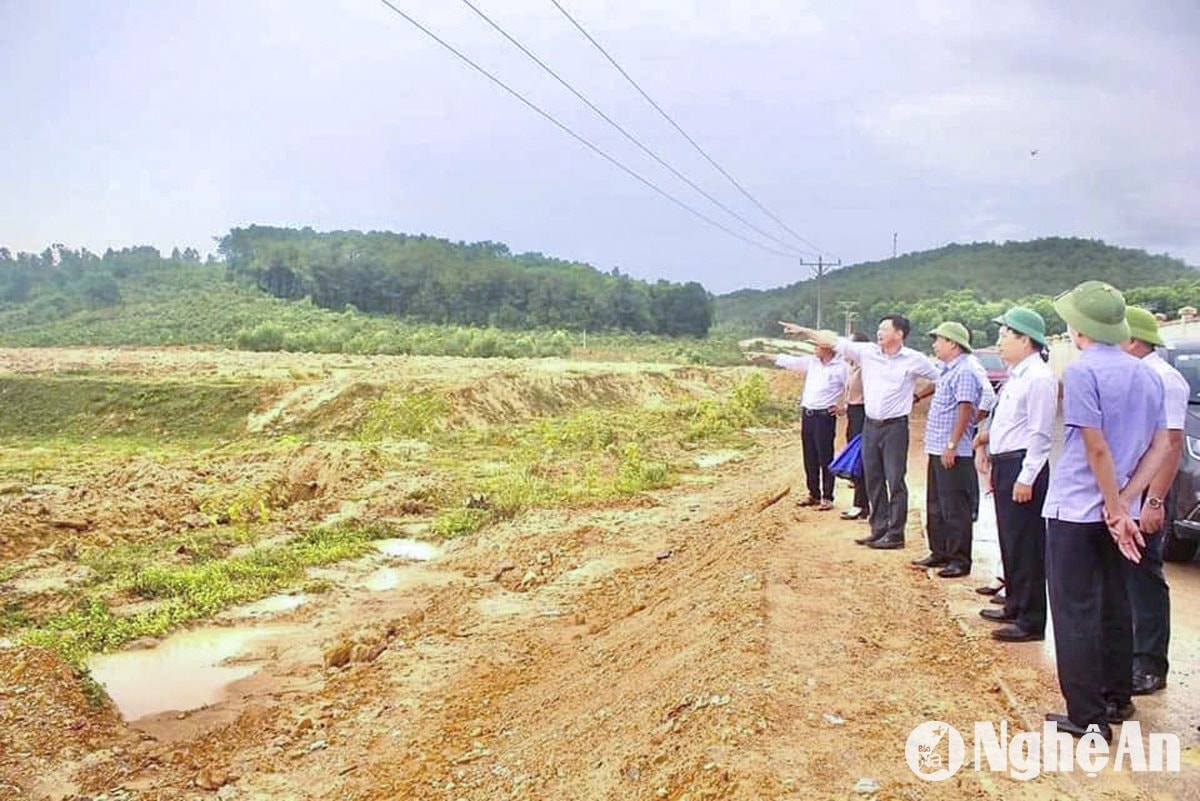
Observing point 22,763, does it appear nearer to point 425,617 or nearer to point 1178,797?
point 425,617

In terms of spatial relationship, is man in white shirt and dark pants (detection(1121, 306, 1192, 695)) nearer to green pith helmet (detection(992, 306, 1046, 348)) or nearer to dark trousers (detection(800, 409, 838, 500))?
green pith helmet (detection(992, 306, 1046, 348))

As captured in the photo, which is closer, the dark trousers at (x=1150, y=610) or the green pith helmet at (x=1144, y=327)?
the dark trousers at (x=1150, y=610)

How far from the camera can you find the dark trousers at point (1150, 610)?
4207mm

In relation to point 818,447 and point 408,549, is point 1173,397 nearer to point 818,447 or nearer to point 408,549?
point 818,447

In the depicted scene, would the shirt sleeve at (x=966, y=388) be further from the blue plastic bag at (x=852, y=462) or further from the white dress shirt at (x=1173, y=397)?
the blue plastic bag at (x=852, y=462)

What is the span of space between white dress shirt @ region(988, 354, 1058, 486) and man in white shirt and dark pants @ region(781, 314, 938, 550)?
159 cm

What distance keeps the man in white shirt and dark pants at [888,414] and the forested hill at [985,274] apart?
52508 mm

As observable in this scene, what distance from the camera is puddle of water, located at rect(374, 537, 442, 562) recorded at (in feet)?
35.3

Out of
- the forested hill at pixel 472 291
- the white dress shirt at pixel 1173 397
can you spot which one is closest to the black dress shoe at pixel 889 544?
the white dress shirt at pixel 1173 397

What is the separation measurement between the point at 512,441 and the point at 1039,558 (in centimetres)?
1531

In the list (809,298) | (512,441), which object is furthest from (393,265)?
(512,441)

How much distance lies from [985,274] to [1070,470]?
7707 cm

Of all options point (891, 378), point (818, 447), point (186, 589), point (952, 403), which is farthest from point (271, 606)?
point (952, 403)

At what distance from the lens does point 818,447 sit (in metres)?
8.26
